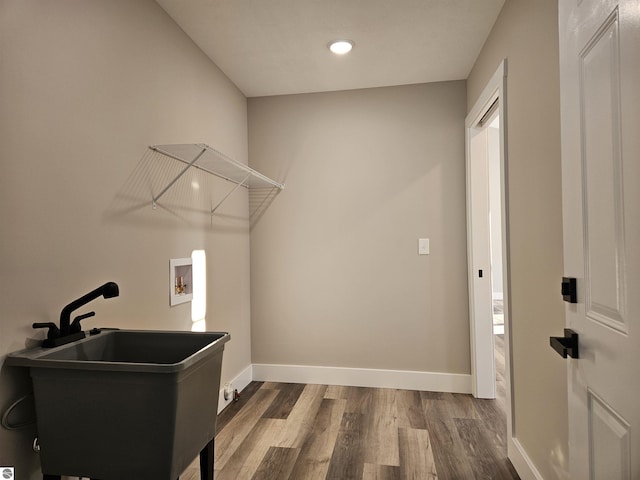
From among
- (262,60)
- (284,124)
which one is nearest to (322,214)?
(284,124)

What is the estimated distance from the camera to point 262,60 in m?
2.70

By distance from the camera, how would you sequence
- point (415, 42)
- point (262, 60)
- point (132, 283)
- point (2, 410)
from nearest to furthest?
point (2, 410) → point (132, 283) → point (415, 42) → point (262, 60)

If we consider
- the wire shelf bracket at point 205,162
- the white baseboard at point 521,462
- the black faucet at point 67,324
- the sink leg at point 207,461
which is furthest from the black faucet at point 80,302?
the white baseboard at point 521,462

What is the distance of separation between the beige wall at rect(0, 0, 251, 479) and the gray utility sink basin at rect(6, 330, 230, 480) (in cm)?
16

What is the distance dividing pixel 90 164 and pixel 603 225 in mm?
1714

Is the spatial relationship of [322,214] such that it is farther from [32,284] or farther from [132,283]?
[32,284]

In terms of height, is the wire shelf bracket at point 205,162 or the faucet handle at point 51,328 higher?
the wire shelf bracket at point 205,162

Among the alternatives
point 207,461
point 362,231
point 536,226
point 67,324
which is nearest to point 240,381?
point 362,231

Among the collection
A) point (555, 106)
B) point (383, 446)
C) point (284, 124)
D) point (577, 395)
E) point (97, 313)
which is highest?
point (284, 124)

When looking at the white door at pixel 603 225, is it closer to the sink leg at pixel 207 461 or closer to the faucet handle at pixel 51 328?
the sink leg at pixel 207 461

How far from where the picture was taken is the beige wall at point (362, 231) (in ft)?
10.1

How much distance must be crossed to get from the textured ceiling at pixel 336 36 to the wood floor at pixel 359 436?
7.79 feet

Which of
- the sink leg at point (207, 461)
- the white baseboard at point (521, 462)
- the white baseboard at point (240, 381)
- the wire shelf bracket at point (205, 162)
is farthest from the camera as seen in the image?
the white baseboard at point (240, 381)

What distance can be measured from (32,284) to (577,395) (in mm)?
1657
